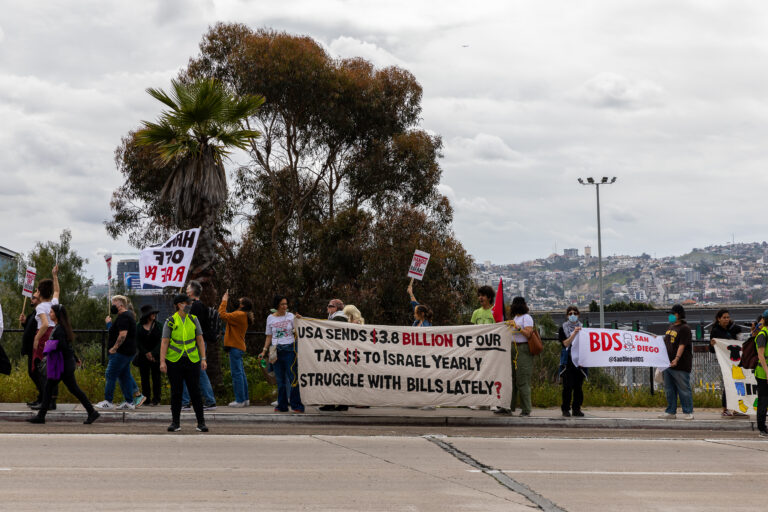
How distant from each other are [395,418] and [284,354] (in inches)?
80.2

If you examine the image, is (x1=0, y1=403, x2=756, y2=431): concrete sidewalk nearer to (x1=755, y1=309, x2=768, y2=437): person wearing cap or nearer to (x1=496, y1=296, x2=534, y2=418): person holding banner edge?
(x1=496, y1=296, x2=534, y2=418): person holding banner edge

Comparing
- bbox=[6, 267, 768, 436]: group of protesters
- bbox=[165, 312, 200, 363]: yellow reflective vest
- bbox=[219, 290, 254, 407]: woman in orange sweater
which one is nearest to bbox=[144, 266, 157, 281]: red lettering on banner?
bbox=[6, 267, 768, 436]: group of protesters

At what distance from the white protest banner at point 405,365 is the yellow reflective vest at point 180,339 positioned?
2499 mm

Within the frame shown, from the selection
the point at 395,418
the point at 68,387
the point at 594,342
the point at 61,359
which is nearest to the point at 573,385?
the point at 594,342

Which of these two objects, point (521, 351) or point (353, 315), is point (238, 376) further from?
point (521, 351)

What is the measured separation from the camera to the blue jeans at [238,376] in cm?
1471

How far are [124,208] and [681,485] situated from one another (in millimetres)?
39542

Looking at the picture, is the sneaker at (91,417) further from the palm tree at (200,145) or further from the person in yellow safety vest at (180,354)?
the palm tree at (200,145)

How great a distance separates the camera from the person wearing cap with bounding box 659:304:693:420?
1452cm

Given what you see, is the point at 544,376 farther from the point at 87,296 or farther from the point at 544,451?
the point at 87,296

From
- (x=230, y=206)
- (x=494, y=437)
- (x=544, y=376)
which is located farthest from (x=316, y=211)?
(x=494, y=437)

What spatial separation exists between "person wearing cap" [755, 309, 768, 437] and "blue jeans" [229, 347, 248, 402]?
8.04 metres

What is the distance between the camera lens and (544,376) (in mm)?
20391

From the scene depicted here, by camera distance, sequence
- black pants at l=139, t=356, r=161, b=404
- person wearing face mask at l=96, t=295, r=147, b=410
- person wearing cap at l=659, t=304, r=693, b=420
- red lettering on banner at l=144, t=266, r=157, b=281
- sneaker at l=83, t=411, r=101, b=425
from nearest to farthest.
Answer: sneaker at l=83, t=411, r=101, b=425
person wearing face mask at l=96, t=295, r=147, b=410
person wearing cap at l=659, t=304, r=693, b=420
black pants at l=139, t=356, r=161, b=404
red lettering on banner at l=144, t=266, r=157, b=281
